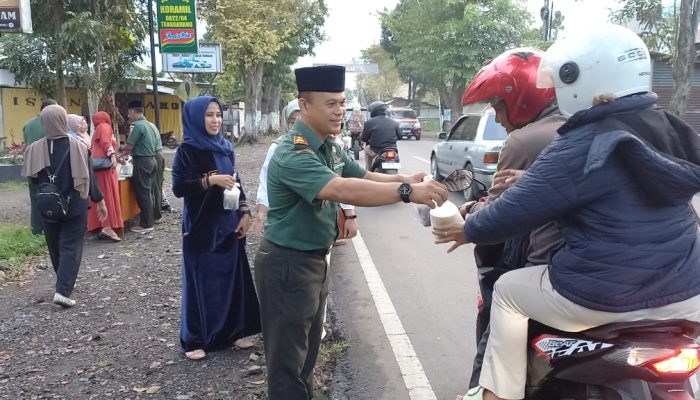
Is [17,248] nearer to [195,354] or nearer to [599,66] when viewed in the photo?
[195,354]

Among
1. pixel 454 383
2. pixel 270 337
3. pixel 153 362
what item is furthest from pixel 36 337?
pixel 454 383

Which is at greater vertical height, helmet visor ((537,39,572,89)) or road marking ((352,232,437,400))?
helmet visor ((537,39,572,89))

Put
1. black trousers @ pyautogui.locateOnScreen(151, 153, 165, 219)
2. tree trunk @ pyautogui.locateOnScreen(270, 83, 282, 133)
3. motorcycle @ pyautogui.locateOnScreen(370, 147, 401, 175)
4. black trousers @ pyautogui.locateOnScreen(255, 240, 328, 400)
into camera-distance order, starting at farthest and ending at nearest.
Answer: tree trunk @ pyautogui.locateOnScreen(270, 83, 282, 133) < motorcycle @ pyautogui.locateOnScreen(370, 147, 401, 175) < black trousers @ pyautogui.locateOnScreen(151, 153, 165, 219) < black trousers @ pyautogui.locateOnScreen(255, 240, 328, 400)

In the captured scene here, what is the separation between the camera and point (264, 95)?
121ft

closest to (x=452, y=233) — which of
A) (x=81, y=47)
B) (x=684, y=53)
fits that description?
(x=81, y=47)

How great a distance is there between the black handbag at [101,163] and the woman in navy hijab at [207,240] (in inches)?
158

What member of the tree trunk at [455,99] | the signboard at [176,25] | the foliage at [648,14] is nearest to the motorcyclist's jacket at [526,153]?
the signboard at [176,25]

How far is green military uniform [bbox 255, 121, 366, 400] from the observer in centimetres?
261

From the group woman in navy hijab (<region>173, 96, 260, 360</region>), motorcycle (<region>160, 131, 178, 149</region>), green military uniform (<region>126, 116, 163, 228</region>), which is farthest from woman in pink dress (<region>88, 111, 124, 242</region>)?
motorcycle (<region>160, 131, 178, 149</region>)

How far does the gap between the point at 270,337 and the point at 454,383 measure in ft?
4.78

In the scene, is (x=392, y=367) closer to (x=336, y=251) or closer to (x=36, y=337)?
(x=36, y=337)

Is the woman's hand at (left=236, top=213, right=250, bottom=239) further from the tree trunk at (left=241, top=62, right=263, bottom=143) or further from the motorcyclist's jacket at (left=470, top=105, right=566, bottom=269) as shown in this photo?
the tree trunk at (left=241, top=62, right=263, bottom=143)

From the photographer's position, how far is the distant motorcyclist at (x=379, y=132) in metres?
10.4

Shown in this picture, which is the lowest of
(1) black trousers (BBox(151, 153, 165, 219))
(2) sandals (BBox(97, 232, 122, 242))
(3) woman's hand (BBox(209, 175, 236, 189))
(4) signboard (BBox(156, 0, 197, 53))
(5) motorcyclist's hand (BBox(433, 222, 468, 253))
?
(2) sandals (BBox(97, 232, 122, 242))
